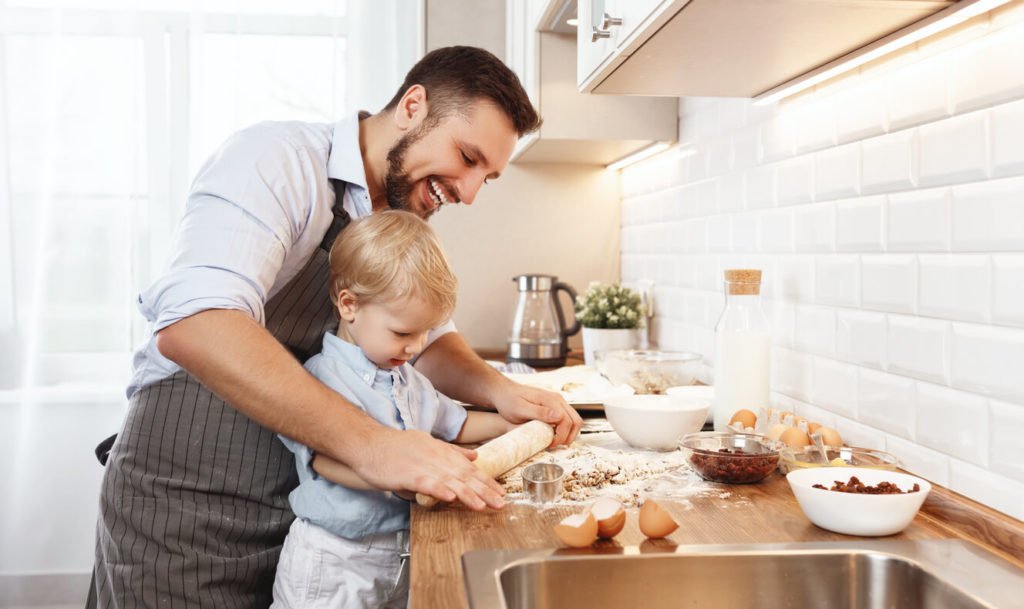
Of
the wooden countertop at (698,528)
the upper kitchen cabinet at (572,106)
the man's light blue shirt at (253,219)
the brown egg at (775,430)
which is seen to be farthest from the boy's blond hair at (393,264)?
the upper kitchen cabinet at (572,106)

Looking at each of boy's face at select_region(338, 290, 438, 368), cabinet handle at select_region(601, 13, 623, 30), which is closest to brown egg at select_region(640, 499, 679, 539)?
boy's face at select_region(338, 290, 438, 368)

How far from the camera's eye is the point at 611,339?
8.34 feet

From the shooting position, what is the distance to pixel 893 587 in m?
0.98

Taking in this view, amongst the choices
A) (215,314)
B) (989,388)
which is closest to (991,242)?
(989,388)

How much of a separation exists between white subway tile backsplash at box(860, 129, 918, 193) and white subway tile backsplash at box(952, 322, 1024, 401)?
9.6 inches

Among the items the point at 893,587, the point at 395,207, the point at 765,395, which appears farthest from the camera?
the point at 395,207

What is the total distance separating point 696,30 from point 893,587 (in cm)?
77

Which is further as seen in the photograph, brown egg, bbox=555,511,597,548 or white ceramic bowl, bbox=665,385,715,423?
white ceramic bowl, bbox=665,385,715,423

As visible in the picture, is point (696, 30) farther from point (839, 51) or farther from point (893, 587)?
point (893, 587)

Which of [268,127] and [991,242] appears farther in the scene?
[268,127]

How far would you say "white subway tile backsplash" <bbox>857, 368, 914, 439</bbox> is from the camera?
4.23 ft

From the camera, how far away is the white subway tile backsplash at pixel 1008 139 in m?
1.04

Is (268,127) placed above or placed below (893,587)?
above

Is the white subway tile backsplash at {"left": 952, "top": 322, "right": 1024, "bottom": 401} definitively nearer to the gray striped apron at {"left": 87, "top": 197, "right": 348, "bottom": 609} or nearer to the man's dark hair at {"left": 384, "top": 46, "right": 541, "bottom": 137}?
the man's dark hair at {"left": 384, "top": 46, "right": 541, "bottom": 137}
